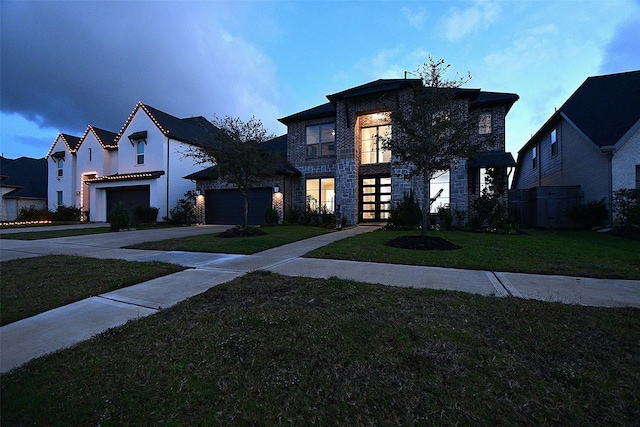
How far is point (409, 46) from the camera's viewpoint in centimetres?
1508

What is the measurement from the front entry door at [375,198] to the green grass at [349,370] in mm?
11120

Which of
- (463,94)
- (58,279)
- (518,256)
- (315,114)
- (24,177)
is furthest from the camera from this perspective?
(24,177)

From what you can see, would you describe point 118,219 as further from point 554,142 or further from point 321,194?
point 554,142

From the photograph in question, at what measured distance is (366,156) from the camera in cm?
1448

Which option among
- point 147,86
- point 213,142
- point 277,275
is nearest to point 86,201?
point 147,86

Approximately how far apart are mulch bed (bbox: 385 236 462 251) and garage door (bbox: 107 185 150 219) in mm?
18043

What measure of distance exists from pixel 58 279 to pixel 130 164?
1853cm

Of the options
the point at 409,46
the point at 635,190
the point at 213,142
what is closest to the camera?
the point at 635,190

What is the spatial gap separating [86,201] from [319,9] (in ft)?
74.1

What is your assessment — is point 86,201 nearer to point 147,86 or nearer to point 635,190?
point 147,86

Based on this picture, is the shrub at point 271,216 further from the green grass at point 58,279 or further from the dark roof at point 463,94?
the green grass at point 58,279

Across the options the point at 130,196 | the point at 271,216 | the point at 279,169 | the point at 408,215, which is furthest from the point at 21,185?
the point at 408,215

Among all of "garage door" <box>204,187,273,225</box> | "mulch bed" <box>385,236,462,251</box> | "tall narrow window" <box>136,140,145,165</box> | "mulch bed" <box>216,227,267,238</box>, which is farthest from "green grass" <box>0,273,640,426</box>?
"tall narrow window" <box>136,140,145,165</box>

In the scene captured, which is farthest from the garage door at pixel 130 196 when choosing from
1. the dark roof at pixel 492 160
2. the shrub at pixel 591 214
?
the shrub at pixel 591 214
